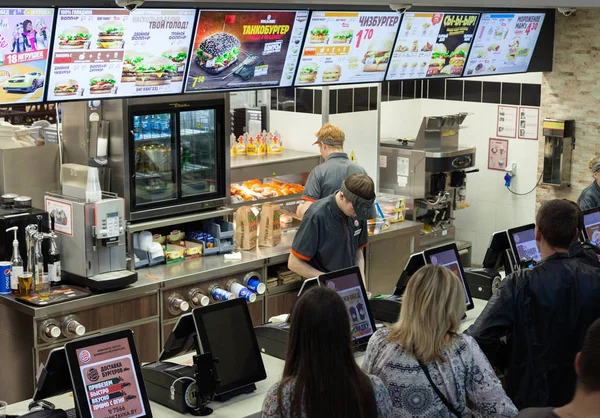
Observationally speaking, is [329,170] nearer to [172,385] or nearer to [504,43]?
[504,43]

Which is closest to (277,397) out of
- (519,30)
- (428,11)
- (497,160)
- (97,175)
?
(97,175)

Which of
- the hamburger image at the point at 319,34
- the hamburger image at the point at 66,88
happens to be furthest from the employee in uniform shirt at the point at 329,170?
the hamburger image at the point at 66,88

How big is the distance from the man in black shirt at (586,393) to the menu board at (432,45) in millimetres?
4659

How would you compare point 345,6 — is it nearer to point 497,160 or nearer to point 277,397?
point 497,160

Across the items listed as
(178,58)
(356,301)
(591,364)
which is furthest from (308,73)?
(591,364)

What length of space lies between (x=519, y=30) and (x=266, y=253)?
294 centimetres

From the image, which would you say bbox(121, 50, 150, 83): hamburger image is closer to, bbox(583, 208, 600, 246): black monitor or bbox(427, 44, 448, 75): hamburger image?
bbox(427, 44, 448, 75): hamburger image

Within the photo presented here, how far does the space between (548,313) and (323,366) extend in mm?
1451

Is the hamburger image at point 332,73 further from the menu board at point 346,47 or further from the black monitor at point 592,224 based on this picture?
the black monitor at point 592,224

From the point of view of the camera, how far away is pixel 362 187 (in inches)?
201

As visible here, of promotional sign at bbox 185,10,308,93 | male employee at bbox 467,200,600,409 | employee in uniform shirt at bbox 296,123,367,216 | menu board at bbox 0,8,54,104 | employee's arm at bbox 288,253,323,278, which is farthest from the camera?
employee in uniform shirt at bbox 296,123,367,216

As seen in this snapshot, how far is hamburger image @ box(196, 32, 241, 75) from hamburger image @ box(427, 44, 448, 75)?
187cm

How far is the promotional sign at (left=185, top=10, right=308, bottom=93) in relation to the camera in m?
5.55

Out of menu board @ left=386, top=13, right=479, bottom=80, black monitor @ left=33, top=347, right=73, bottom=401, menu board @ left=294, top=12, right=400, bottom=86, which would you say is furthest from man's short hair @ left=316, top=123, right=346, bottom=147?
black monitor @ left=33, top=347, right=73, bottom=401
